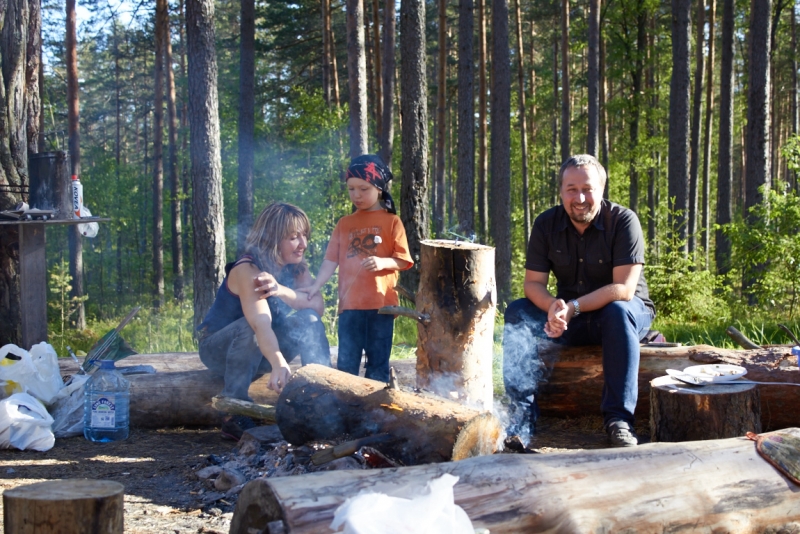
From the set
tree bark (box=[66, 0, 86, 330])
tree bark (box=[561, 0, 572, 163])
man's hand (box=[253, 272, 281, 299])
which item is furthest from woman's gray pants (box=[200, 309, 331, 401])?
tree bark (box=[561, 0, 572, 163])

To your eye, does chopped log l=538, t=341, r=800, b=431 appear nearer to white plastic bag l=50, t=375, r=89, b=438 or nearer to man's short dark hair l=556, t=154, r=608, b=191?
man's short dark hair l=556, t=154, r=608, b=191

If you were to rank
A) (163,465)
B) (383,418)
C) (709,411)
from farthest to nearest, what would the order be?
→ (163,465)
(709,411)
(383,418)

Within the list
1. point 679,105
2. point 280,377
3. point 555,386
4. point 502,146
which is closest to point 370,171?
point 280,377

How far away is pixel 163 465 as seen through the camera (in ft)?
12.1

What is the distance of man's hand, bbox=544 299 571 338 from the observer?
3863 millimetres

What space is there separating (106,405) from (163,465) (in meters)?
0.65

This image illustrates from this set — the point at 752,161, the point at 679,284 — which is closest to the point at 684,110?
the point at 752,161

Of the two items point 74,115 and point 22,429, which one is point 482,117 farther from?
point 22,429

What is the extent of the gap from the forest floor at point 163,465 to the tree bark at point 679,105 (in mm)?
9891

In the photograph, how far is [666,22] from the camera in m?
21.6

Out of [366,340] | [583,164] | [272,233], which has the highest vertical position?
[583,164]

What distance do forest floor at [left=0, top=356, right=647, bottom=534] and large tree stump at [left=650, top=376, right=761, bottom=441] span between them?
22.3 inches

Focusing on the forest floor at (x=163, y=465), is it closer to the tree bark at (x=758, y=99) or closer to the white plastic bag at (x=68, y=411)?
→ the white plastic bag at (x=68, y=411)

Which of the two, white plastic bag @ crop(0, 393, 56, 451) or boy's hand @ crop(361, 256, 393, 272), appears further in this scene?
boy's hand @ crop(361, 256, 393, 272)
